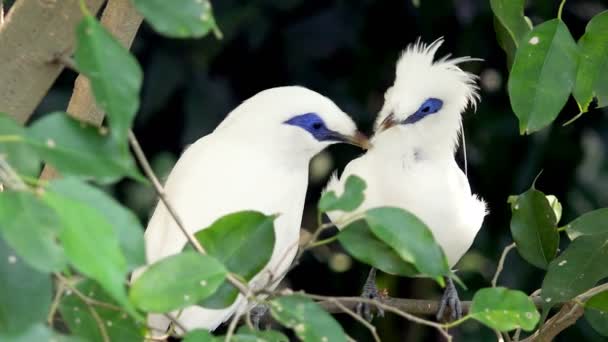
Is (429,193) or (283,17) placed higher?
(429,193)

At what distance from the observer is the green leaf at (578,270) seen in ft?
5.40

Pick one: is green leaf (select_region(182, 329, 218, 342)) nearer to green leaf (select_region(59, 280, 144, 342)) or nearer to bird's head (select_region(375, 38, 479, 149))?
green leaf (select_region(59, 280, 144, 342))

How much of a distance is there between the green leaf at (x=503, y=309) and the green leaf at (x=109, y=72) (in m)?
0.42

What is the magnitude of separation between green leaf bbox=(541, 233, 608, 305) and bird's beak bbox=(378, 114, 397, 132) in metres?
0.42

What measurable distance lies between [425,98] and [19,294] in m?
1.13

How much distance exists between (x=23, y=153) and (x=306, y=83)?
84.2 inches

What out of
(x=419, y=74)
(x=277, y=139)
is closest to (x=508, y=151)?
(x=419, y=74)

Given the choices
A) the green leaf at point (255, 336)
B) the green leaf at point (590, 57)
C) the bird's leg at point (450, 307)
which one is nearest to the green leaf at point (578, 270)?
the green leaf at point (590, 57)

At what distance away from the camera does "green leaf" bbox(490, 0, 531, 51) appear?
5.10 feet

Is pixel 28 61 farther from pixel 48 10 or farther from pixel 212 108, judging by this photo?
pixel 212 108

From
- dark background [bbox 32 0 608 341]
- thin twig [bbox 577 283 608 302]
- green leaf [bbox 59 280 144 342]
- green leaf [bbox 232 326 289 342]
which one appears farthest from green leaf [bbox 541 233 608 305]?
dark background [bbox 32 0 608 341]

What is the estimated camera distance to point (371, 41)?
10.5 ft

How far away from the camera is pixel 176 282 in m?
1.05

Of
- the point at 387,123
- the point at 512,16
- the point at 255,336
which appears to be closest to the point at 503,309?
the point at 255,336
